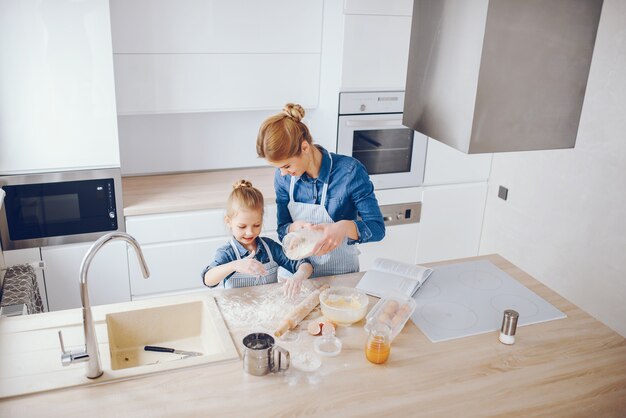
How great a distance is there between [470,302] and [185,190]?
1.83 metres

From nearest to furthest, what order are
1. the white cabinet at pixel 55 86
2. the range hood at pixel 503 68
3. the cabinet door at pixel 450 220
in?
the range hood at pixel 503 68
the white cabinet at pixel 55 86
the cabinet door at pixel 450 220

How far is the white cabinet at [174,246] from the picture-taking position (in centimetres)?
296

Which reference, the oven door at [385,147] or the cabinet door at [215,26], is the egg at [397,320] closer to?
the oven door at [385,147]

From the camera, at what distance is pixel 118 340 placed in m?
1.85

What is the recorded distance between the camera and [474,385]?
1.56 metres

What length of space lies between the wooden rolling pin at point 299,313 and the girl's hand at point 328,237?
0.15 m

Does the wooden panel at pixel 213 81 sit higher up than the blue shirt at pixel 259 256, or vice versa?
the wooden panel at pixel 213 81

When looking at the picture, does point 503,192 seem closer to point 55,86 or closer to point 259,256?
point 259,256

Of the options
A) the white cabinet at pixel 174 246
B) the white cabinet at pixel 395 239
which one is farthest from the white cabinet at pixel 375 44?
the white cabinet at pixel 174 246

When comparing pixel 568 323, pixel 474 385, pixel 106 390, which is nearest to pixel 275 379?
pixel 106 390

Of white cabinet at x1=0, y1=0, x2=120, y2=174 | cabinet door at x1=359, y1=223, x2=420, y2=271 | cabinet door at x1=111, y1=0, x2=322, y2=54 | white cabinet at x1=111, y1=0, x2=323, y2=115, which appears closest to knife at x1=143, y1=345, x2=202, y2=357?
white cabinet at x1=0, y1=0, x2=120, y2=174

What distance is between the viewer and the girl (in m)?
1.93

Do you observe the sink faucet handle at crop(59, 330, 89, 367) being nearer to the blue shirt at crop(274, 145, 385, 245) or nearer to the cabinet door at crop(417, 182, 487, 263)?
the blue shirt at crop(274, 145, 385, 245)

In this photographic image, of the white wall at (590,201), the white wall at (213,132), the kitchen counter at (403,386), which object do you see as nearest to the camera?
the kitchen counter at (403,386)
